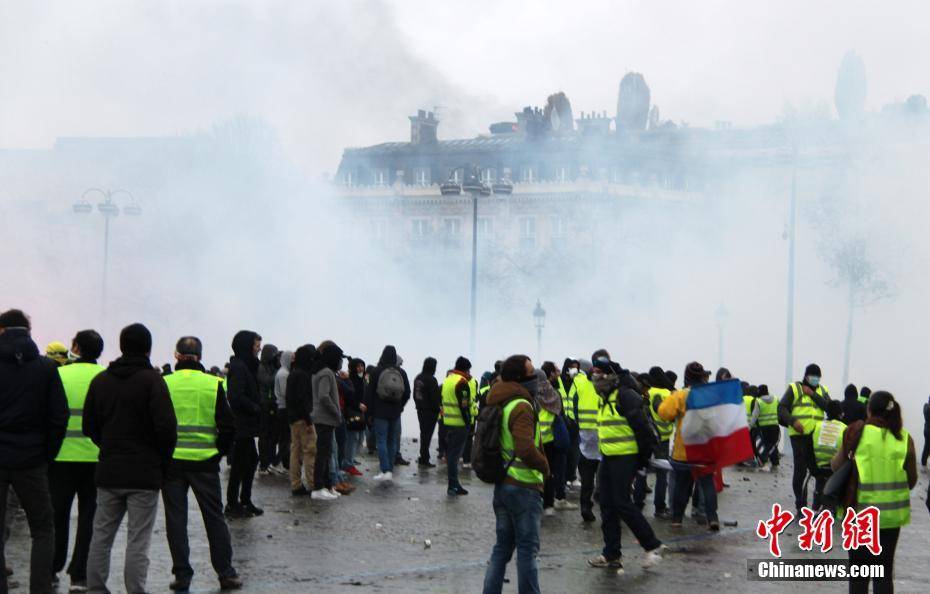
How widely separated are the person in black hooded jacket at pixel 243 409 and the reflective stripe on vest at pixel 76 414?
2.93m

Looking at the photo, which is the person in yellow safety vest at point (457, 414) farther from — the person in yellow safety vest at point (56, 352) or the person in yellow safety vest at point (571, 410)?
the person in yellow safety vest at point (56, 352)

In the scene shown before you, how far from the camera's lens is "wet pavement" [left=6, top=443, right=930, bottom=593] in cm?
1340

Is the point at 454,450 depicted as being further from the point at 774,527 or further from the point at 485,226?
the point at 485,226

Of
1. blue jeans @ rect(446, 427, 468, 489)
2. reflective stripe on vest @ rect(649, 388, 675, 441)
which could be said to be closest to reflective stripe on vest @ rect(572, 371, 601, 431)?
reflective stripe on vest @ rect(649, 388, 675, 441)

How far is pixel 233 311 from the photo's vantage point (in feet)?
177

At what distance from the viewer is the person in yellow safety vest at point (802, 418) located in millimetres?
18141

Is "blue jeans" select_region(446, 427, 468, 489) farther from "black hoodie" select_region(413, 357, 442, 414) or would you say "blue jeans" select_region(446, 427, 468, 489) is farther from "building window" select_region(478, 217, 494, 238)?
"building window" select_region(478, 217, 494, 238)

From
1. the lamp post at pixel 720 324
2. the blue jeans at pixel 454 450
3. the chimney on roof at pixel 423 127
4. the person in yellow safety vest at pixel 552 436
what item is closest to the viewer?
the person in yellow safety vest at pixel 552 436

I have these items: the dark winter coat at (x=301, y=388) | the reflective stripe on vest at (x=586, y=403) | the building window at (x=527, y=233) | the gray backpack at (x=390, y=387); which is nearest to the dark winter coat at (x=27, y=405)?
the dark winter coat at (x=301, y=388)

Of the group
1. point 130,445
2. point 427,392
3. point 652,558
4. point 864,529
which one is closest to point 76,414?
point 130,445

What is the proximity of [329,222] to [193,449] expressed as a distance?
150 ft

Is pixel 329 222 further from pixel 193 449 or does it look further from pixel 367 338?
pixel 193 449

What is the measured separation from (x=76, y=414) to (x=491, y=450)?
366 cm

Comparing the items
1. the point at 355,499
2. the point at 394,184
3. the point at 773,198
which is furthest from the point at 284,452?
the point at 394,184
